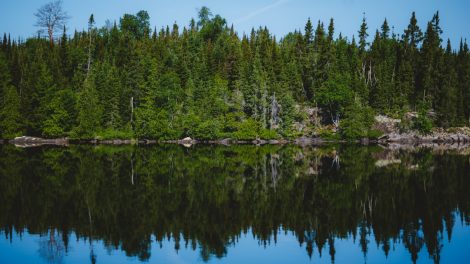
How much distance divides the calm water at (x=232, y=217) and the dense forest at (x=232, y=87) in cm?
4507

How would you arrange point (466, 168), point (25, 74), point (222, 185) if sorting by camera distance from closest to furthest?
point (222, 185) → point (466, 168) → point (25, 74)

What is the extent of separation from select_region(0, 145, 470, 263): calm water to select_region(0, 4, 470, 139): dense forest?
45067 millimetres

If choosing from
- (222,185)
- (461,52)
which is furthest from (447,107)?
(222,185)

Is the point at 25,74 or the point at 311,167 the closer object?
A: the point at 311,167

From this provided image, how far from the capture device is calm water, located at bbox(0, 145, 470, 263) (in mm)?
13805

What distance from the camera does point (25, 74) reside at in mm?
77062

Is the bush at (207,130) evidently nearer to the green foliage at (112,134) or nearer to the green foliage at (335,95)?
the green foliage at (112,134)

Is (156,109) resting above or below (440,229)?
above

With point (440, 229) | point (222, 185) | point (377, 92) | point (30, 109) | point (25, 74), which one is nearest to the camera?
point (440, 229)

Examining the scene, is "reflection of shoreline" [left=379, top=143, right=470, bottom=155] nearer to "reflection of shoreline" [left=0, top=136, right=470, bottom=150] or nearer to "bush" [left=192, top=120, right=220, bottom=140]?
"reflection of shoreline" [left=0, top=136, right=470, bottom=150]

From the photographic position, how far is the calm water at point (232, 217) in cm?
1380

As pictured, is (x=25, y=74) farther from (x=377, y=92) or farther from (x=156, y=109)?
(x=377, y=92)

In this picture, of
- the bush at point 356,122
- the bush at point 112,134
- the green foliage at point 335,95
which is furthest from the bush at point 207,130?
the bush at point 356,122

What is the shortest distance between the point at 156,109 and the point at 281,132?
2116 cm
